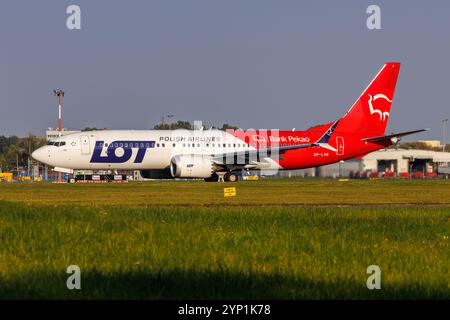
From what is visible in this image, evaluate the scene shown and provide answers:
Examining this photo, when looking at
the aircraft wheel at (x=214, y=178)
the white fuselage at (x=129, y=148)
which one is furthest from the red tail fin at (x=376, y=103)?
the aircraft wheel at (x=214, y=178)

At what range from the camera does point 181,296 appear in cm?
1159

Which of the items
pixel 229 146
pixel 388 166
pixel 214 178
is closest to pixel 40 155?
pixel 214 178

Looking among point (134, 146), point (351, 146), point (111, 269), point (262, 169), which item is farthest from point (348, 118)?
point (111, 269)

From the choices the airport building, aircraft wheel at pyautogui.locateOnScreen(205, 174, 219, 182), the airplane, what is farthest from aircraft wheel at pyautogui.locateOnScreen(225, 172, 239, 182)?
the airport building

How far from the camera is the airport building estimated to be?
9025 centimetres

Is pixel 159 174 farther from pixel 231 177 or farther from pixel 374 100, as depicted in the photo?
pixel 374 100

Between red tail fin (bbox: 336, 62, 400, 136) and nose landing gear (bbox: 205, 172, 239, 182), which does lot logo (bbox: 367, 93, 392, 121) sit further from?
nose landing gear (bbox: 205, 172, 239, 182)

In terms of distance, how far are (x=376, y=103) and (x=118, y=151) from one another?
24192 mm

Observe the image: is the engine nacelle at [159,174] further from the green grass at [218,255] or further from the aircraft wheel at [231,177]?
the green grass at [218,255]

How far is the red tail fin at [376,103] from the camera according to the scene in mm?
72375

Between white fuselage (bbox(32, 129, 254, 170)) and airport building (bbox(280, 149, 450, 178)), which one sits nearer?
white fuselage (bbox(32, 129, 254, 170))

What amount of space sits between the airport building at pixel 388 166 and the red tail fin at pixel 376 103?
456 inches

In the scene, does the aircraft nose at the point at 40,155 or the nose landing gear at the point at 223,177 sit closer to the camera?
the aircraft nose at the point at 40,155

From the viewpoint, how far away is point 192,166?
64.1m
